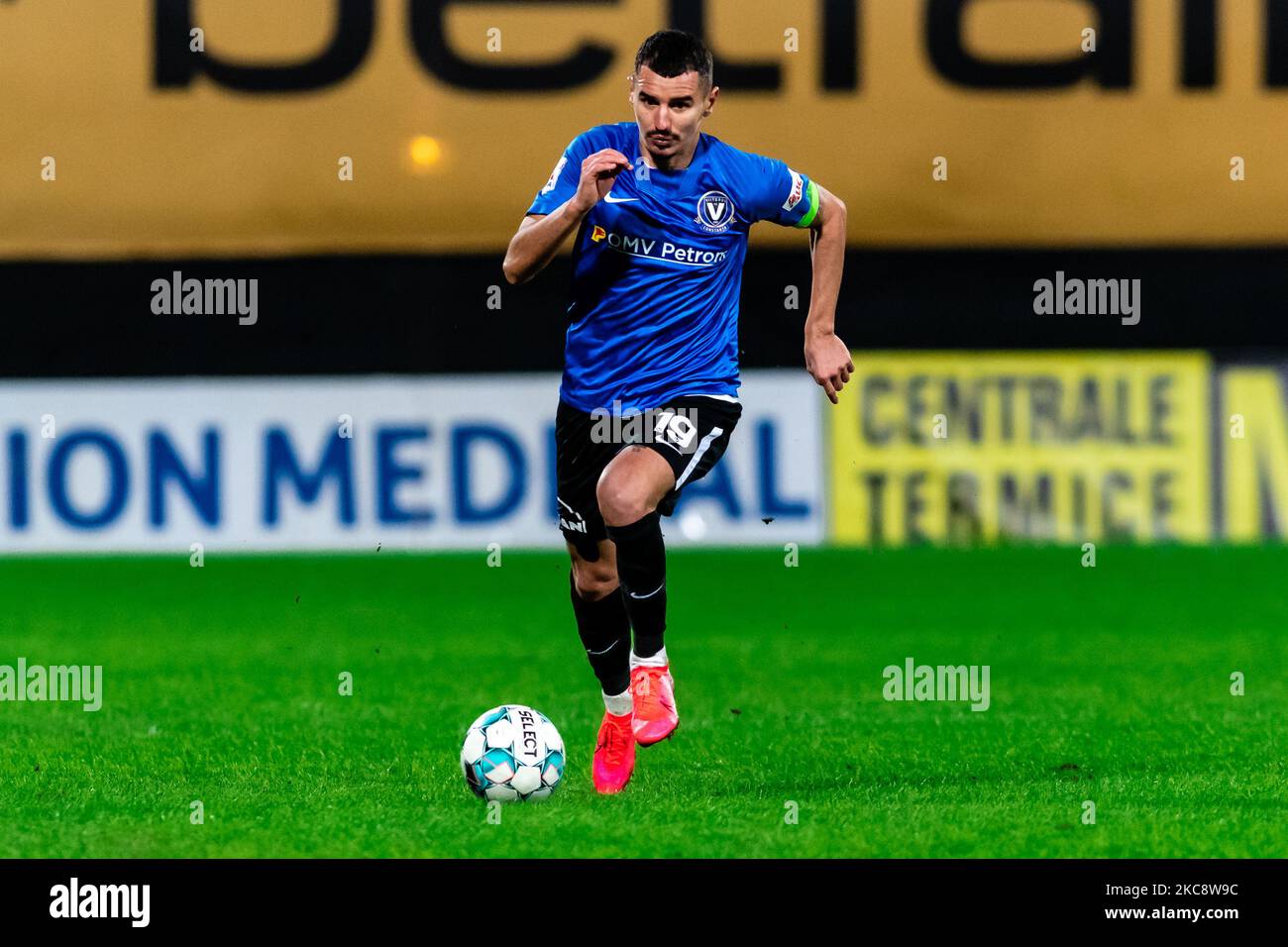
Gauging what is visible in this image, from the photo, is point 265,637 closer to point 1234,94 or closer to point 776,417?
point 776,417

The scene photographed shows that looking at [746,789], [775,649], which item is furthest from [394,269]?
[746,789]

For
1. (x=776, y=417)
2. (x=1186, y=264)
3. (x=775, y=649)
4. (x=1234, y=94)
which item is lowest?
(x=775, y=649)

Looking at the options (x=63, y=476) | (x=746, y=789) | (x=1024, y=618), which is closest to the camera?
(x=746, y=789)

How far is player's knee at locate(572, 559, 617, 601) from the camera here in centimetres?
638

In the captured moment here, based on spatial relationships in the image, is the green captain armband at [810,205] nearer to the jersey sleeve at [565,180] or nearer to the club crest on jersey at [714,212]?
the club crest on jersey at [714,212]

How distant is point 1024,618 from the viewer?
11.1 metres

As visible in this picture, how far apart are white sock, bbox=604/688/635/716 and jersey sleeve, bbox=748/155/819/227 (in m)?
1.46

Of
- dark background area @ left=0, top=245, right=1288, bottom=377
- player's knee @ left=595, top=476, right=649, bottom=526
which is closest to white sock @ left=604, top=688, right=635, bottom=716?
player's knee @ left=595, top=476, right=649, bottom=526

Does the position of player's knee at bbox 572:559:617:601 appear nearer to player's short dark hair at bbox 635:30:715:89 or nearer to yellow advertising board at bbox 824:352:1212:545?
player's short dark hair at bbox 635:30:715:89

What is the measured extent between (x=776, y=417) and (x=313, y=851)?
368 inches

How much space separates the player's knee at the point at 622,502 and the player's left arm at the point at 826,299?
704 mm
